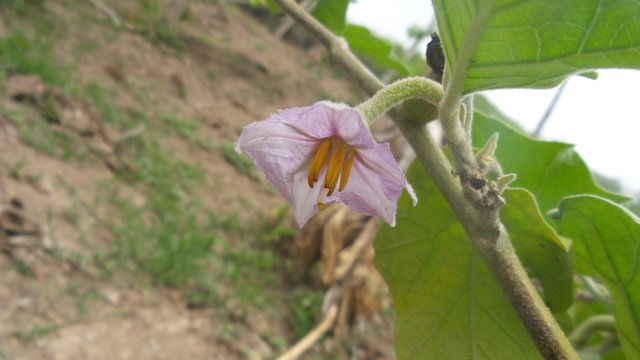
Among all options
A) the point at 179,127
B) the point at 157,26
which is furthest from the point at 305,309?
the point at 157,26

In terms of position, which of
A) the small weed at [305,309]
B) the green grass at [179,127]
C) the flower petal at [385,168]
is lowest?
the small weed at [305,309]

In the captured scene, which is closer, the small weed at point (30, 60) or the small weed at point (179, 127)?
the small weed at point (30, 60)

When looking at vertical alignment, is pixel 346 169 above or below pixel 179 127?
above

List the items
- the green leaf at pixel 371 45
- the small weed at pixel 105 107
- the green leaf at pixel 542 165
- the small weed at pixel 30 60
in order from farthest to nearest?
1. the small weed at pixel 105 107
2. the small weed at pixel 30 60
3. the green leaf at pixel 371 45
4. the green leaf at pixel 542 165

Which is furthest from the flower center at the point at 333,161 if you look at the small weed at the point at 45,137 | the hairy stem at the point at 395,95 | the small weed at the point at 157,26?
the small weed at the point at 157,26

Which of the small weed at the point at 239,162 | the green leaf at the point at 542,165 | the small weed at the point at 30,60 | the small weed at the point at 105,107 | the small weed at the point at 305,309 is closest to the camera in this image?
the green leaf at the point at 542,165

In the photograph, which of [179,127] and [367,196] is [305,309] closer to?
[179,127]

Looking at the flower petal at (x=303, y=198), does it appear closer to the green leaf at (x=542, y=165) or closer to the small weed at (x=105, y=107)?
the green leaf at (x=542, y=165)

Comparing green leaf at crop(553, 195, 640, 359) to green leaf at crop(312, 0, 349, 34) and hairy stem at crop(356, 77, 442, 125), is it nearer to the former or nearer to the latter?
hairy stem at crop(356, 77, 442, 125)

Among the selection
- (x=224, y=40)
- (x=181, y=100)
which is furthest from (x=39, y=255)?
(x=224, y=40)
